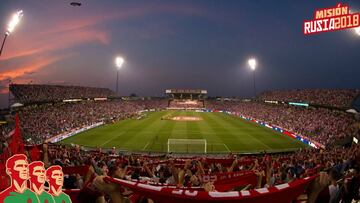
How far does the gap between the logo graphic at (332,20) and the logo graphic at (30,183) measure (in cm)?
3811

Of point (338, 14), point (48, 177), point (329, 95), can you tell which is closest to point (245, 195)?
point (48, 177)

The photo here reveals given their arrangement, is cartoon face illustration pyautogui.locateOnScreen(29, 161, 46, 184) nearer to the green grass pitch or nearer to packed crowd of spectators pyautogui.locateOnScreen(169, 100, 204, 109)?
the green grass pitch

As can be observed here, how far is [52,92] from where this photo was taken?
273 feet

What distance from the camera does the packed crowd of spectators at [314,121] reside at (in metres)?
43.8

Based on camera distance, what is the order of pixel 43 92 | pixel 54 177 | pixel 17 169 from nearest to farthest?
pixel 17 169 → pixel 54 177 → pixel 43 92

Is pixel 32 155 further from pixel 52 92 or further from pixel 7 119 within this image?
pixel 52 92

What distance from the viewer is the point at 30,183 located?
16.4 feet

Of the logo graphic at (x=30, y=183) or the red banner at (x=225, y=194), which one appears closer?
the red banner at (x=225, y=194)

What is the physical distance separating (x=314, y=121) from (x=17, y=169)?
58.7m

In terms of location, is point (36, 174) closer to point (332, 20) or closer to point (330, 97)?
point (332, 20)

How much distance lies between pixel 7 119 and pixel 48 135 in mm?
6635

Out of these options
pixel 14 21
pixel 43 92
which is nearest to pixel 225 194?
pixel 14 21

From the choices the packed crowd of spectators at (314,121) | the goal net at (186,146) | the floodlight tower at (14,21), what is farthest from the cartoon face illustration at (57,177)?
the packed crowd of spectators at (314,121)

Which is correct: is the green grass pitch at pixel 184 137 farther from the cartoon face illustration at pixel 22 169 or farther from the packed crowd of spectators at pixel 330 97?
the cartoon face illustration at pixel 22 169
